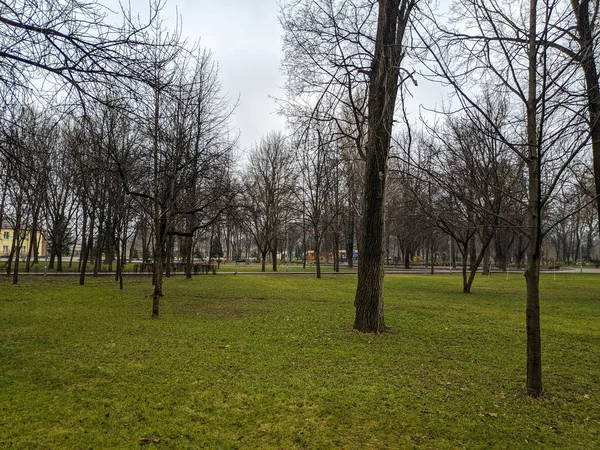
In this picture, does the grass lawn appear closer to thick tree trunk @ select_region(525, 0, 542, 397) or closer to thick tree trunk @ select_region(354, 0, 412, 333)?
thick tree trunk @ select_region(354, 0, 412, 333)

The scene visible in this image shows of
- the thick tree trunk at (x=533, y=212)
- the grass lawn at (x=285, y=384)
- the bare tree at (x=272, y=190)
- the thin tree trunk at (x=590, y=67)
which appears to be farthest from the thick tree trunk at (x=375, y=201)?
the bare tree at (x=272, y=190)

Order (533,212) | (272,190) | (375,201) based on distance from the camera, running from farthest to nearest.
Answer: (272,190) < (375,201) < (533,212)

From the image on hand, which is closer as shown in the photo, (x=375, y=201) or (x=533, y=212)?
(x=533, y=212)

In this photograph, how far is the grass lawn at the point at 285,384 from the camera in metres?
3.39

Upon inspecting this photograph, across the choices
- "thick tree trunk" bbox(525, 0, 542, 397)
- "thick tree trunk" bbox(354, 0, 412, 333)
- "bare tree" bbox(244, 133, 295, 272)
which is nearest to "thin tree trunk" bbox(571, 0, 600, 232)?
"thick tree trunk" bbox(525, 0, 542, 397)

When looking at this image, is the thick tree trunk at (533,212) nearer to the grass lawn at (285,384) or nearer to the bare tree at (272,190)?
the grass lawn at (285,384)

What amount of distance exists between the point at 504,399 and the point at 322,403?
1.96 m

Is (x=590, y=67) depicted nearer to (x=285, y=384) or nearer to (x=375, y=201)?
(x=375, y=201)

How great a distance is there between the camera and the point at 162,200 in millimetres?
12312

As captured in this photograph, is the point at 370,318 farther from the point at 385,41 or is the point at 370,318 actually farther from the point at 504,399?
the point at 385,41

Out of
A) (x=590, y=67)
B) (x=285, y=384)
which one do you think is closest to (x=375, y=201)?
(x=590, y=67)

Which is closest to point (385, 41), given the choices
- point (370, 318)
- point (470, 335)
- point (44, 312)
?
point (370, 318)

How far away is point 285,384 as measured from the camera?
4.66 metres

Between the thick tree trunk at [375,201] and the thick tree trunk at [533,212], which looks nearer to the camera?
the thick tree trunk at [533,212]
